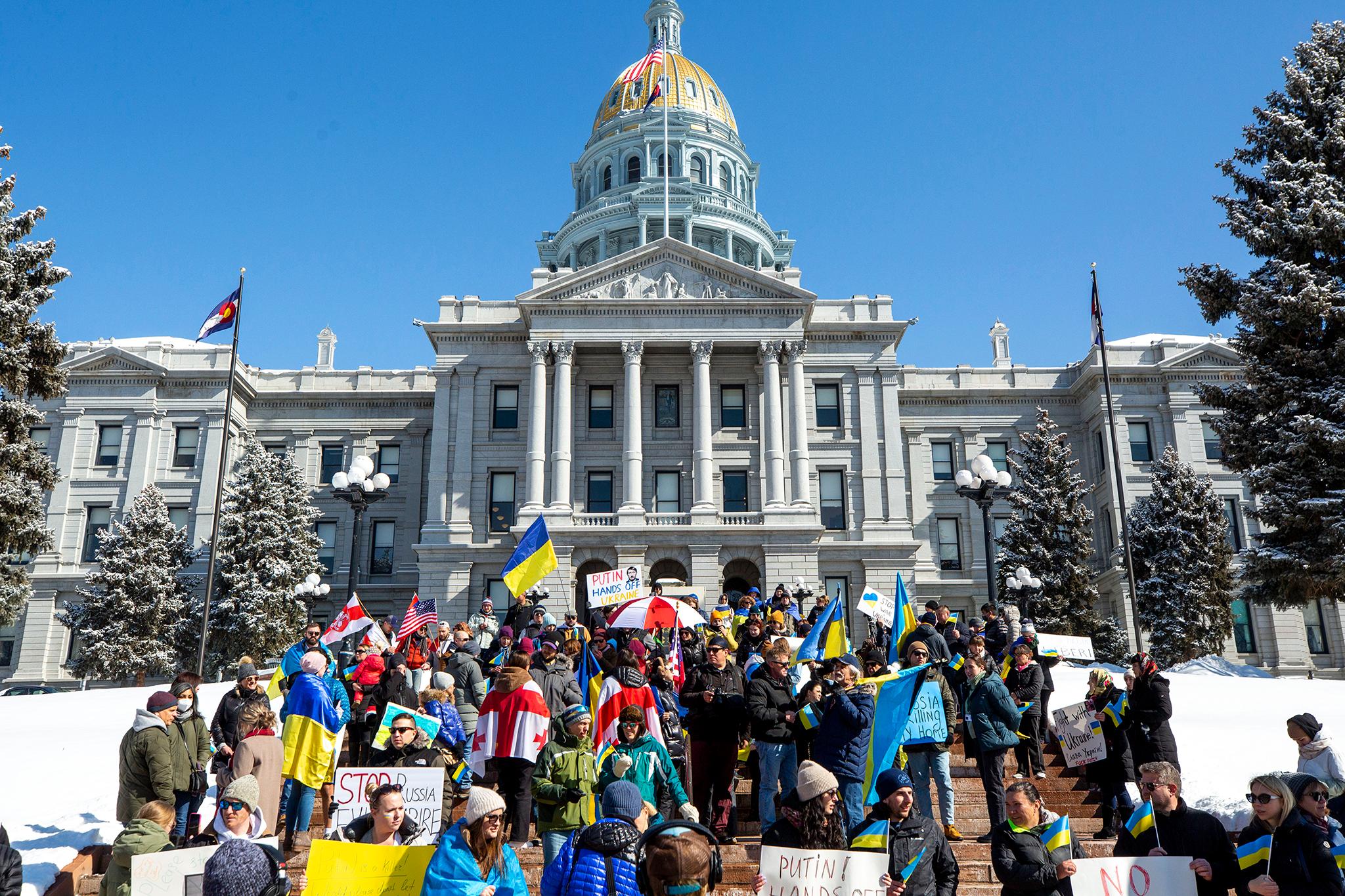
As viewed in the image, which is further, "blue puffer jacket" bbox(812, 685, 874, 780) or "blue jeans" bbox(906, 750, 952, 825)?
"blue jeans" bbox(906, 750, 952, 825)

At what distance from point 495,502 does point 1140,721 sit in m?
35.4

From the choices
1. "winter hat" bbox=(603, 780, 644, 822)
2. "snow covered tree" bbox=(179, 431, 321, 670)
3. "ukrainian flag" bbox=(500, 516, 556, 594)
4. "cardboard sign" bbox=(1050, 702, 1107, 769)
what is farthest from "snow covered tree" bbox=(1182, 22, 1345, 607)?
"snow covered tree" bbox=(179, 431, 321, 670)

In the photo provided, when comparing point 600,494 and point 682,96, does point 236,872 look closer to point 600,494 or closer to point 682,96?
point 600,494

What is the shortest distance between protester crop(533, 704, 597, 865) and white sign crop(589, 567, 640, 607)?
43.5 feet

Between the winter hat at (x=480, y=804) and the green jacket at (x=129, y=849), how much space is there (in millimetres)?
2820

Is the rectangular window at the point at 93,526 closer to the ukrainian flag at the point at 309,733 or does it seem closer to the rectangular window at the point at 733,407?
the rectangular window at the point at 733,407

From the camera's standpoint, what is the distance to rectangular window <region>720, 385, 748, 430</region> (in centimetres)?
4531

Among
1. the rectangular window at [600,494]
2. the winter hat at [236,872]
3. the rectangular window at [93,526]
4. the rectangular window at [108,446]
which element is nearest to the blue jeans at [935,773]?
the winter hat at [236,872]

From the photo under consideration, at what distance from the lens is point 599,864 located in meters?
5.36

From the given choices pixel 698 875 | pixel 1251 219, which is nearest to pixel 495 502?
pixel 1251 219

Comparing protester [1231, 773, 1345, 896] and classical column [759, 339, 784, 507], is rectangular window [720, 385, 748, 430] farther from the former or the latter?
protester [1231, 773, 1345, 896]

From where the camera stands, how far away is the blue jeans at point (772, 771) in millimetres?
10828

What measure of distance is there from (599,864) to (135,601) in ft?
141

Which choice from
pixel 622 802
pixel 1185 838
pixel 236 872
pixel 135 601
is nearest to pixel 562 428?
pixel 135 601
